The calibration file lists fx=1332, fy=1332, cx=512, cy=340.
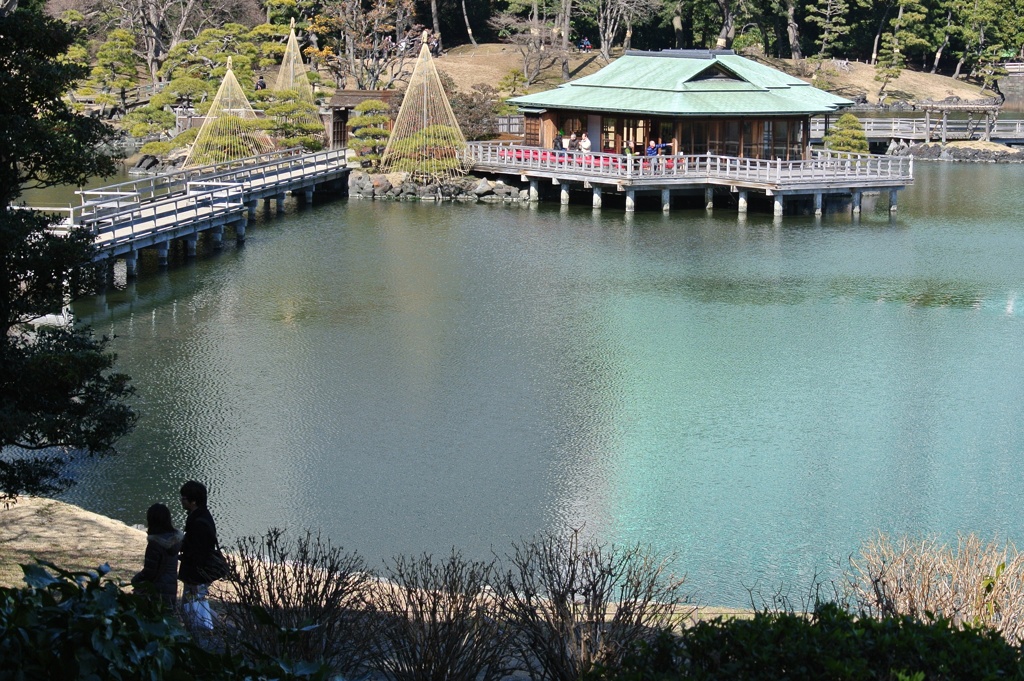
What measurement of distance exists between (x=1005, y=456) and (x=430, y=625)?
9590mm

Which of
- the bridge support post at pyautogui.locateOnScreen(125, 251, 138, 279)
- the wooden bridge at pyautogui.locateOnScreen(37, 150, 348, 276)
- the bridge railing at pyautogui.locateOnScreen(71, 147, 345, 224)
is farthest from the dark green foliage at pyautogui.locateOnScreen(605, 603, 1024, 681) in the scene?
the bridge railing at pyautogui.locateOnScreen(71, 147, 345, 224)

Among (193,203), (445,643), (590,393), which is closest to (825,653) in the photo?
(445,643)

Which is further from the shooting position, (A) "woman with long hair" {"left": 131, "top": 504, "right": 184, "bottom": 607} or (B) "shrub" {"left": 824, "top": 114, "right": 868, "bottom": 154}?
(B) "shrub" {"left": 824, "top": 114, "right": 868, "bottom": 154}

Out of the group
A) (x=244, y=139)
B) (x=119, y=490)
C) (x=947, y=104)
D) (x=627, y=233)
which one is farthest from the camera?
(x=947, y=104)

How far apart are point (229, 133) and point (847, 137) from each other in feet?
62.9

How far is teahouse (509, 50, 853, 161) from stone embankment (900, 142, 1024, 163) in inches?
471

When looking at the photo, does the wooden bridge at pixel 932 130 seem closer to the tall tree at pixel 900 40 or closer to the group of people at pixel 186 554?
the tall tree at pixel 900 40

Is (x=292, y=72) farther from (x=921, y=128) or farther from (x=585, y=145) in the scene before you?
(x=921, y=128)

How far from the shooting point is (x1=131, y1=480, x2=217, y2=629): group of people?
8.68 meters

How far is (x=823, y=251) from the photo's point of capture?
28766 mm

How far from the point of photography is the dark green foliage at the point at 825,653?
6.24 m

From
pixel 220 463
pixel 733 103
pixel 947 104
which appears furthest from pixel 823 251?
pixel 947 104

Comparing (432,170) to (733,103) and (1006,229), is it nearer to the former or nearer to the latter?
(733,103)

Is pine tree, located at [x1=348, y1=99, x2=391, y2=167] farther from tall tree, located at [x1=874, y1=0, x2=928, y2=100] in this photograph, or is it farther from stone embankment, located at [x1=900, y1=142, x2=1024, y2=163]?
tall tree, located at [x1=874, y1=0, x2=928, y2=100]
